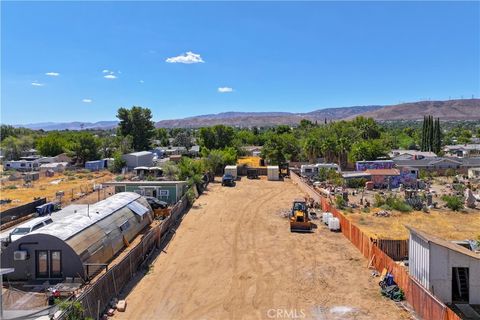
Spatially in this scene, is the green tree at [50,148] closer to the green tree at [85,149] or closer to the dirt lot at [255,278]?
the green tree at [85,149]

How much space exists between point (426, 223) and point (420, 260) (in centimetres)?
1626

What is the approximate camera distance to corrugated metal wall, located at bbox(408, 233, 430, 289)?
16547 millimetres

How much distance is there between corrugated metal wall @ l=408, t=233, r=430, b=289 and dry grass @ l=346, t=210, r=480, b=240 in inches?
356

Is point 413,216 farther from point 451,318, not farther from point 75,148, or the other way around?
point 75,148

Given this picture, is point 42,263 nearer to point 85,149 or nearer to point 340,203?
point 340,203

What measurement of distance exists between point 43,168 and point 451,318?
6781cm

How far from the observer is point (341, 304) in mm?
16547

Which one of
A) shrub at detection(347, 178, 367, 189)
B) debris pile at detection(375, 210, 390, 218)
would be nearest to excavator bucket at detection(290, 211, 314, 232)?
debris pile at detection(375, 210, 390, 218)

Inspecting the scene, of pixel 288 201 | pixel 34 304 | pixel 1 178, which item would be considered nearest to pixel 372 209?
pixel 288 201

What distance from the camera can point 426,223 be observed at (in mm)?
31766

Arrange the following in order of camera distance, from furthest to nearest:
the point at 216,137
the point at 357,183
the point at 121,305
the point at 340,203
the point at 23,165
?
the point at 216,137 < the point at 23,165 < the point at 357,183 < the point at 340,203 < the point at 121,305

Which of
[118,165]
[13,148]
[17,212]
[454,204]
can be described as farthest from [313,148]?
[13,148]

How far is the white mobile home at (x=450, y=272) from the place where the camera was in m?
16.1

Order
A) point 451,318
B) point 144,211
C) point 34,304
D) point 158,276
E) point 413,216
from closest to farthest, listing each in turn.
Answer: point 451,318
point 34,304
point 158,276
point 144,211
point 413,216
